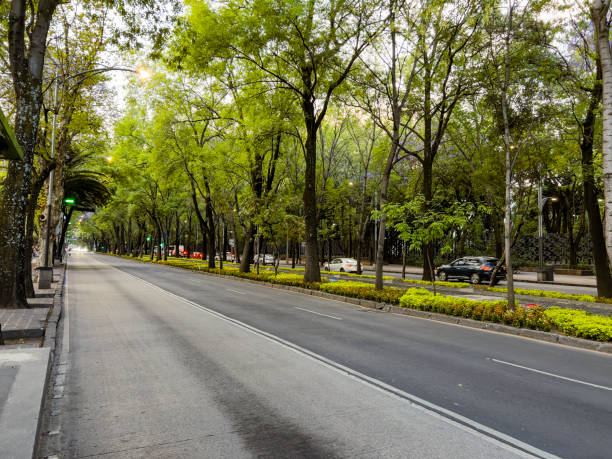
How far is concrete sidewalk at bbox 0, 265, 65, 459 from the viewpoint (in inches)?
138

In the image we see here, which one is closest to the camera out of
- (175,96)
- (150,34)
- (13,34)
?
(13,34)

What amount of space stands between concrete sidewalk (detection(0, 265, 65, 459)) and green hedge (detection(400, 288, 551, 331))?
1028 centimetres

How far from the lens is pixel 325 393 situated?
5402 millimetres

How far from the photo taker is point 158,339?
28.2ft

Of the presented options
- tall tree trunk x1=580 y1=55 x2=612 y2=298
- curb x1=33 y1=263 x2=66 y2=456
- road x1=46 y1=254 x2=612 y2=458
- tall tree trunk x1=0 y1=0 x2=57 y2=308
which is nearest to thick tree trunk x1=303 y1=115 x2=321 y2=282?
road x1=46 y1=254 x2=612 y2=458

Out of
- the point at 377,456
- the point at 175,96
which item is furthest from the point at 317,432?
the point at 175,96

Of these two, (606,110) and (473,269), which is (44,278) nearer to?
(606,110)

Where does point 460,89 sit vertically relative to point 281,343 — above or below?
above

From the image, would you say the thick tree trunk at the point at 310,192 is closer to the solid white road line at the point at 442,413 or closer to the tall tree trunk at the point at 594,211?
the tall tree trunk at the point at 594,211

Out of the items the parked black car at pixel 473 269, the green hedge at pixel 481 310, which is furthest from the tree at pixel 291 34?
the parked black car at pixel 473 269

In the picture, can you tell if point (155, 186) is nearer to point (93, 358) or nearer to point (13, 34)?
point (13, 34)

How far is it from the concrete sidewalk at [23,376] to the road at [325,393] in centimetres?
39

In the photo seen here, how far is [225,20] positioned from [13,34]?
970 centimetres

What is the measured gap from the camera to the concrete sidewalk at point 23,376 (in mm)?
3515
